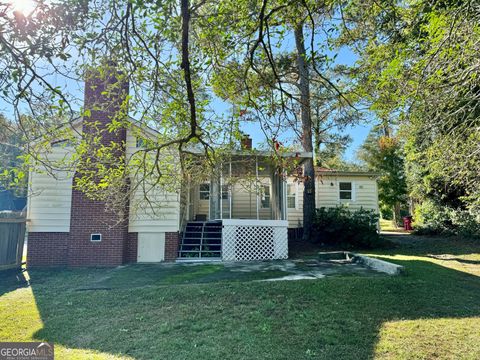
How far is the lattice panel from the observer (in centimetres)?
1047

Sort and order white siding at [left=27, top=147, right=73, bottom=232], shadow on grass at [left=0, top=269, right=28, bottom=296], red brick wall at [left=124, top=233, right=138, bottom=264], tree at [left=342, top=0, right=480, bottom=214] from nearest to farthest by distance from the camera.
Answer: tree at [left=342, top=0, right=480, bottom=214] → shadow on grass at [left=0, top=269, right=28, bottom=296] → white siding at [left=27, top=147, right=73, bottom=232] → red brick wall at [left=124, top=233, right=138, bottom=264]

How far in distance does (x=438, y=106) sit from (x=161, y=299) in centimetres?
541

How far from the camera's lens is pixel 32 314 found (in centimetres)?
522

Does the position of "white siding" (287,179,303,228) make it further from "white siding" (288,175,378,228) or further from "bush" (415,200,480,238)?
"bush" (415,200,480,238)

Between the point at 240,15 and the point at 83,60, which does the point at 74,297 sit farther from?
the point at 240,15

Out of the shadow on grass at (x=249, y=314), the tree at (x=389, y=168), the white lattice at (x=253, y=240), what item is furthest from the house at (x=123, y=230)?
the tree at (x=389, y=168)

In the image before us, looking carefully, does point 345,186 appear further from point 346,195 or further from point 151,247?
point 151,247

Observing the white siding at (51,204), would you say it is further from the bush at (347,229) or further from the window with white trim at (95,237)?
the bush at (347,229)

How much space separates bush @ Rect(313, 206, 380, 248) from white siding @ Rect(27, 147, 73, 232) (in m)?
9.46

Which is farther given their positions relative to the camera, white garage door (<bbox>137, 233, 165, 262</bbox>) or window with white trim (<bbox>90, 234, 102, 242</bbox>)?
white garage door (<bbox>137, 233, 165, 262</bbox>)

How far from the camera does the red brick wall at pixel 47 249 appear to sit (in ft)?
31.8

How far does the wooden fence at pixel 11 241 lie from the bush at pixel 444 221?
1636 cm

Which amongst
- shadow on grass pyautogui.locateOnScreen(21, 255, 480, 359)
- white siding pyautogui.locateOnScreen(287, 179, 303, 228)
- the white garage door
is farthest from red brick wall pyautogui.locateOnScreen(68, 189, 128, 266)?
white siding pyautogui.locateOnScreen(287, 179, 303, 228)

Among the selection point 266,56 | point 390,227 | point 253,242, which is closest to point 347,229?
point 253,242
